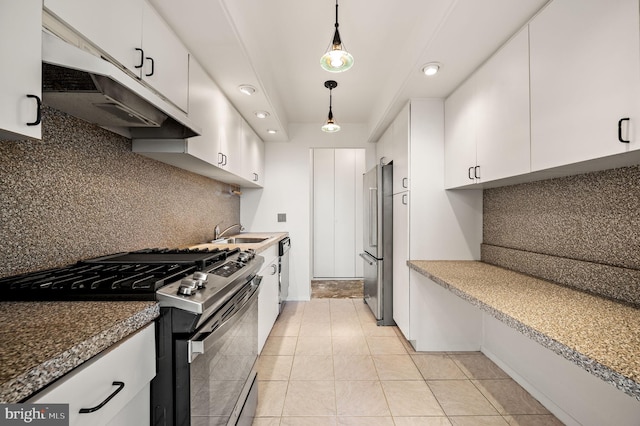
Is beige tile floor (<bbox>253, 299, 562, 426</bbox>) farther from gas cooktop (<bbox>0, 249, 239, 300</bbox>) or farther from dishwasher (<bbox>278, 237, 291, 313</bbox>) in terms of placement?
gas cooktop (<bbox>0, 249, 239, 300</bbox>)

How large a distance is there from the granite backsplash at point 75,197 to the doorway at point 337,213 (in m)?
3.24

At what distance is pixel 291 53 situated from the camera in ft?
7.66

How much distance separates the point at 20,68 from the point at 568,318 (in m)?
1.98

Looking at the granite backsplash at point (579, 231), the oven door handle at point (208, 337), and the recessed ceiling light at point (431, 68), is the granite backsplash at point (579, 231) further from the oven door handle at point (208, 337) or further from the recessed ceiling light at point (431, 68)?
the oven door handle at point (208, 337)

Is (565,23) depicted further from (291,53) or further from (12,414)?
(12,414)

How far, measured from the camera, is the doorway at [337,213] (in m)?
5.09

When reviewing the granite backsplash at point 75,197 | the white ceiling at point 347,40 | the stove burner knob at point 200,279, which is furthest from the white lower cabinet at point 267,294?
the white ceiling at point 347,40

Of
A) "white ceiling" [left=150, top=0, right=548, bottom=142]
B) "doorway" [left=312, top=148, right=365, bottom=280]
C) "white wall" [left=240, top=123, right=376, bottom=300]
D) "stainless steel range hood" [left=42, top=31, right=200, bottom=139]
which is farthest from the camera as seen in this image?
"doorway" [left=312, top=148, right=365, bottom=280]

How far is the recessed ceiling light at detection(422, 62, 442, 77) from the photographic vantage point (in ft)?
6.23

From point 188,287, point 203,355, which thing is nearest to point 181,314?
point 188,287

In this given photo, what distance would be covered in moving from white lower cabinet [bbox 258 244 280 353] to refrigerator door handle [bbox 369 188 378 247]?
3.70 ft

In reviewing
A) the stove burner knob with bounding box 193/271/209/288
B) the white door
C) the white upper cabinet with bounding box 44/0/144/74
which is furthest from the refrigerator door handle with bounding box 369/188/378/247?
the white upper cabinet with bounding box 44/0/144/74

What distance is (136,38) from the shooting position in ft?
4.00

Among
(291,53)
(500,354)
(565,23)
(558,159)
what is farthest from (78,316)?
(500,354)
